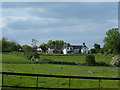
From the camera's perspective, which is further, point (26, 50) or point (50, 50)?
point (50, 50)

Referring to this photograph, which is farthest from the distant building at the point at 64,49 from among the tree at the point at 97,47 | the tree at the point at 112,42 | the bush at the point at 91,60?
the bush at the point at 91,60

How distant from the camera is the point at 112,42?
56406 millimetres

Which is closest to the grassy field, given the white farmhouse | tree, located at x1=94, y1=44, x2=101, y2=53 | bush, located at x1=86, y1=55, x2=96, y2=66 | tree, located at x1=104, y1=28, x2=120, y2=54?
bush, located at x1=86, y1=55, x2=96, y2=66

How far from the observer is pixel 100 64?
3450 centimetres

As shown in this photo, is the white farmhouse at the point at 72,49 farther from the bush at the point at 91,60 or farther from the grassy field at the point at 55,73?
the grassy field at the point at 55,73

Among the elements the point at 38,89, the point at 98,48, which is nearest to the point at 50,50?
the point at 98,48

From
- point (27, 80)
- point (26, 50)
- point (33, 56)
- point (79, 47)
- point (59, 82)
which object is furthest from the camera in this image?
point (79, 47)

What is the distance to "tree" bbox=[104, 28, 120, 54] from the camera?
52.5 metres

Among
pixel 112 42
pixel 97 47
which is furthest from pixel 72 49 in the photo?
pixel 112 42

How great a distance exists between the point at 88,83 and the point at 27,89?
15.5 ft

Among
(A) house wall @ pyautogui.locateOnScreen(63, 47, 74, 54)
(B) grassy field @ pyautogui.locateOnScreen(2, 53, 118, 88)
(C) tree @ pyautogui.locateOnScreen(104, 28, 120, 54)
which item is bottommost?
(B) grassy field @ pyautogui.locateOnScreen(2, 53, 118, 88)

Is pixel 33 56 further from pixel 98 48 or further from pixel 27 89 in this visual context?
pixel 27 89

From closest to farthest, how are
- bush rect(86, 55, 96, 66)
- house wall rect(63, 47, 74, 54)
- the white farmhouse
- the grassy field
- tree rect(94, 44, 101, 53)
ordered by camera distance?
the grassy field < bush rect(86, 55, 96, 66) < tree rect(94, 44, 101, 53) < house wall rect(63, 47, 74, 54) < the white farmhouse

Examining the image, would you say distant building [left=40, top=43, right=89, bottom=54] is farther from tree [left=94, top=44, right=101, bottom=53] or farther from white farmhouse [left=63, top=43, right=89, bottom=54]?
tree [left=94, top=44, right=101, bottom=53]
